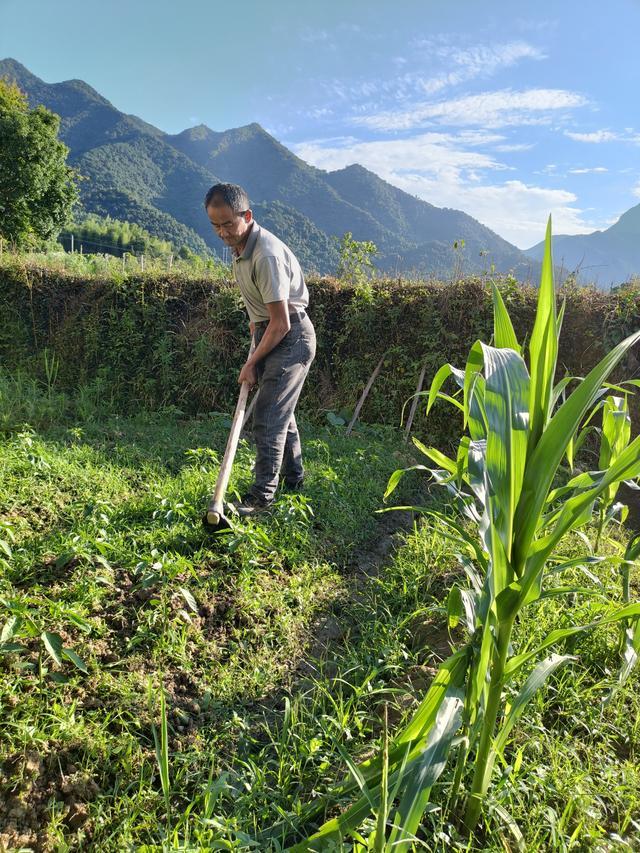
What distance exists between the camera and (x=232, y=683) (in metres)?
1.99

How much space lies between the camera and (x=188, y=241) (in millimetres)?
73125

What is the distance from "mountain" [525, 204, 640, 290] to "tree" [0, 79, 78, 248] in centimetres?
2352

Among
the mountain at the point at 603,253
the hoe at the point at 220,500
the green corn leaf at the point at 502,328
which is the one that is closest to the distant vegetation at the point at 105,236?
the mountain at the point at 603,253

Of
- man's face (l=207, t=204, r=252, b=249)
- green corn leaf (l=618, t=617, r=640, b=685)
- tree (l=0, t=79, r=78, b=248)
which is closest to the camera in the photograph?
green corn leaf (l=618, t=617, r=640, b=685)

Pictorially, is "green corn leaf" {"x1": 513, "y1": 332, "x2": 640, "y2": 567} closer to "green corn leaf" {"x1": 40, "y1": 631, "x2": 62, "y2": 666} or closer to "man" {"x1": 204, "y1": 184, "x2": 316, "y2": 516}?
"green corn leaf" {"x1": 40, "y1": 631, "x2": 62, "y2": 666}

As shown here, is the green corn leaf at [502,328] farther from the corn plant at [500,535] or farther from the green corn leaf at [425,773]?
the green corn leaf at [425,773]

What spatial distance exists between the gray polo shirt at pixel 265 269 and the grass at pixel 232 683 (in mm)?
1267

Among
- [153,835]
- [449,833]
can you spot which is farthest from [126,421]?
[449,833]

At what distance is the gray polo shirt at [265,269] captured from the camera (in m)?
2.90

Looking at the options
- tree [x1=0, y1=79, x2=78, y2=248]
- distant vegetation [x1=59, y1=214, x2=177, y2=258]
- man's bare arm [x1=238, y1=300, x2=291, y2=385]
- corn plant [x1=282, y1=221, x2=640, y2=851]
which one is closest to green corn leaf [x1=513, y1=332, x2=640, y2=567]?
corn plant [x1=282, y1=221, x2=640, y2=851]

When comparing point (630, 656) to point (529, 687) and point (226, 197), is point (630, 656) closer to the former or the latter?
point (529, 687)

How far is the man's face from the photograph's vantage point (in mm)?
2775

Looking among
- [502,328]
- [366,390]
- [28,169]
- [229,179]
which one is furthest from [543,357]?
[229,179]

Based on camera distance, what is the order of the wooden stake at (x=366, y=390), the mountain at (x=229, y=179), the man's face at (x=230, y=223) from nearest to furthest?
the man's face at (x=230, y=223)
the wooden stake at (x=366, y=390)
the mountain at (x=229, y=179)
